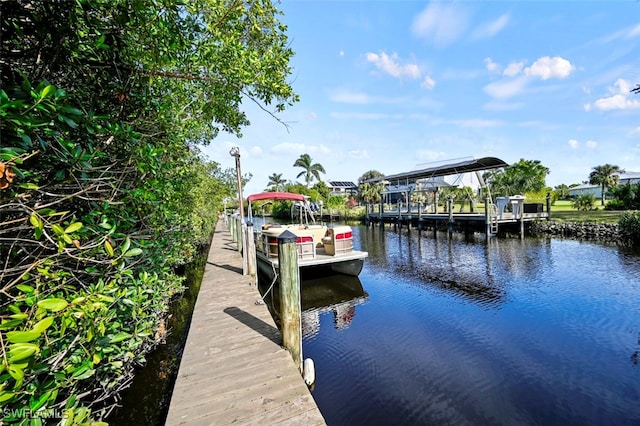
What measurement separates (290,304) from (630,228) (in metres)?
17.4

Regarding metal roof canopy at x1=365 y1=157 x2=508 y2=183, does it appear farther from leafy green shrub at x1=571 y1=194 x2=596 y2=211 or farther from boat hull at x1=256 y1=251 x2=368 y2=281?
leafy green shrub at x1=571 y1=194 x2=596 y2=211

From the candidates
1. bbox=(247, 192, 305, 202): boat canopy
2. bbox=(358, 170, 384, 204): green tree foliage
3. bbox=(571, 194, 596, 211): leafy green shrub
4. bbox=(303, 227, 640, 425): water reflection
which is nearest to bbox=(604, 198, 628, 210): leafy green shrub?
bbox=(571, 194, 596, 211): leafy green shrub

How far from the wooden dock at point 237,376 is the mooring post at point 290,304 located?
0.16 meters

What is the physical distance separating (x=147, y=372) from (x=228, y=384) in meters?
2.61

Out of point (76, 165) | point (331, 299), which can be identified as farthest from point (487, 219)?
point (76, 165)

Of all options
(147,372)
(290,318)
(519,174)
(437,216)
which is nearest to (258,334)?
(290,318)

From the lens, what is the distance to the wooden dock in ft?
8.71

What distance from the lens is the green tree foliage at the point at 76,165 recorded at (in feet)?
5.12

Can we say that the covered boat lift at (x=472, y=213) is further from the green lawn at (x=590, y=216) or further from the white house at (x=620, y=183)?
the white house at (x=620, y=183)

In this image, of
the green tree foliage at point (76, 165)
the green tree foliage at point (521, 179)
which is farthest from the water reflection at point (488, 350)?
the green tree foliage at point (521, 179)

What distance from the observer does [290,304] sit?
12.7 feet

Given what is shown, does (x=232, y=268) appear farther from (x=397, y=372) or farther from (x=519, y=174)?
(x=519, y=174)

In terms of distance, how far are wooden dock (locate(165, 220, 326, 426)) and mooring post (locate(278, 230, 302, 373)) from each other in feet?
0.52

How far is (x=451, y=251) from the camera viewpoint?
14594 millimetres
